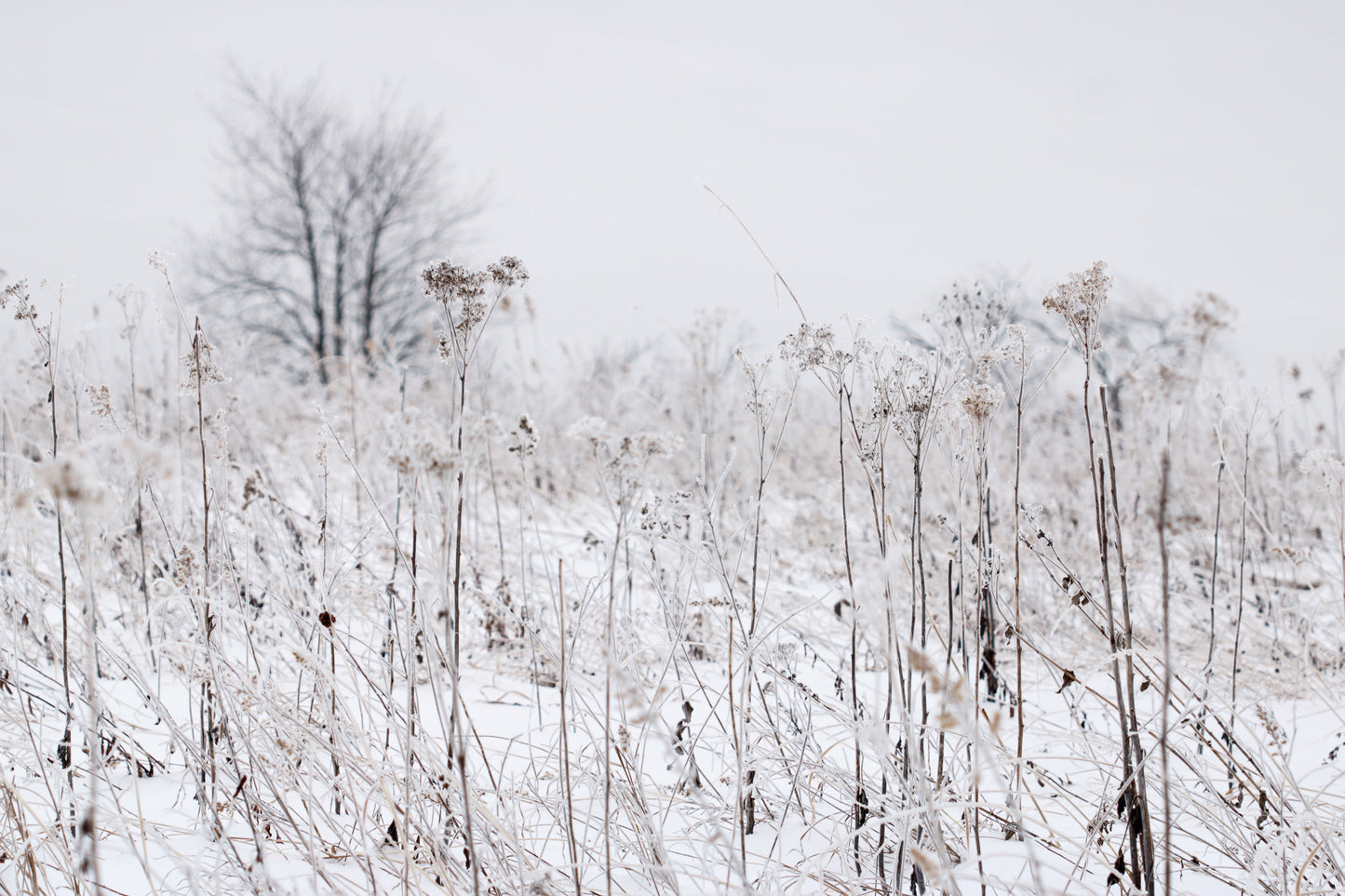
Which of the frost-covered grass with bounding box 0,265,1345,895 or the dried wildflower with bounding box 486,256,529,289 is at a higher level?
the dried wildflower with bounding box 486,256,529,289

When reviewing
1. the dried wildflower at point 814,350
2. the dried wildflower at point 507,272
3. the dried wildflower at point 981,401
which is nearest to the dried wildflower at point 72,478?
the dried wildflower at point 507,272

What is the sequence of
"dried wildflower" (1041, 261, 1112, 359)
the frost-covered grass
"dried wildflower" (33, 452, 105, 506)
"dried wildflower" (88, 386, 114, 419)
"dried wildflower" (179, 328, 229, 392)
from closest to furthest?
1. "dried wildflower" (33, 452, 105, 506)
2. the frost-covered grass
3. "dried wildflower" (1041, 261, 1112, 359)
4. "dried wildflower" (179, 328, 229, 392)
5. "dried wildflower" (88, 386, 114, 419)

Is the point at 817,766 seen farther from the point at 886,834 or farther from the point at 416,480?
the point at 416,480

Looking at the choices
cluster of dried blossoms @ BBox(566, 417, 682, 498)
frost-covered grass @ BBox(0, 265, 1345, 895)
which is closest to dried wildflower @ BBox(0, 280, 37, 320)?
frost-covered grass @ BBox(0, 265, 1345, 895)

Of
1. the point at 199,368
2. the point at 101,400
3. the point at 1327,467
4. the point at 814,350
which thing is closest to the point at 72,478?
the point at 199,368

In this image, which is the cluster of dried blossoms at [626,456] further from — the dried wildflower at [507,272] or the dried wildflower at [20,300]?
→ the dried wildflower at [20,300]

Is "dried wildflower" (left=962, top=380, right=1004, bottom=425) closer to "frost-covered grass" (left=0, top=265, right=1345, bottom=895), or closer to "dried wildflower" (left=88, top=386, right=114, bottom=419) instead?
"frost-covered grass" (left=0, top=265, right=1345, bottom=895)

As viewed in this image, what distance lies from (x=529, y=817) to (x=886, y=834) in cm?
62

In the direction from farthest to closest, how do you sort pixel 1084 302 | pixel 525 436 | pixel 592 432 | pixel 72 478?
pixel 1084 302 < pixel 525 436 < pixel 592 432 < pixel 72 478

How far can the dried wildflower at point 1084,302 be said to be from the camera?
112 cm

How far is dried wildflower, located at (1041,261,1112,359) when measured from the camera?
1122mm

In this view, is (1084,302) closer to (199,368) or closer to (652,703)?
(652,703)

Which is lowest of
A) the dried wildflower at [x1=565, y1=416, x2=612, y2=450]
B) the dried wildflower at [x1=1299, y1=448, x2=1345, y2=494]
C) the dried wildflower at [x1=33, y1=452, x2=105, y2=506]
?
the dried wildflower at [x1=1299, y1=448, x2=1345, y2=494]

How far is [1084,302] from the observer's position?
1.14 m
